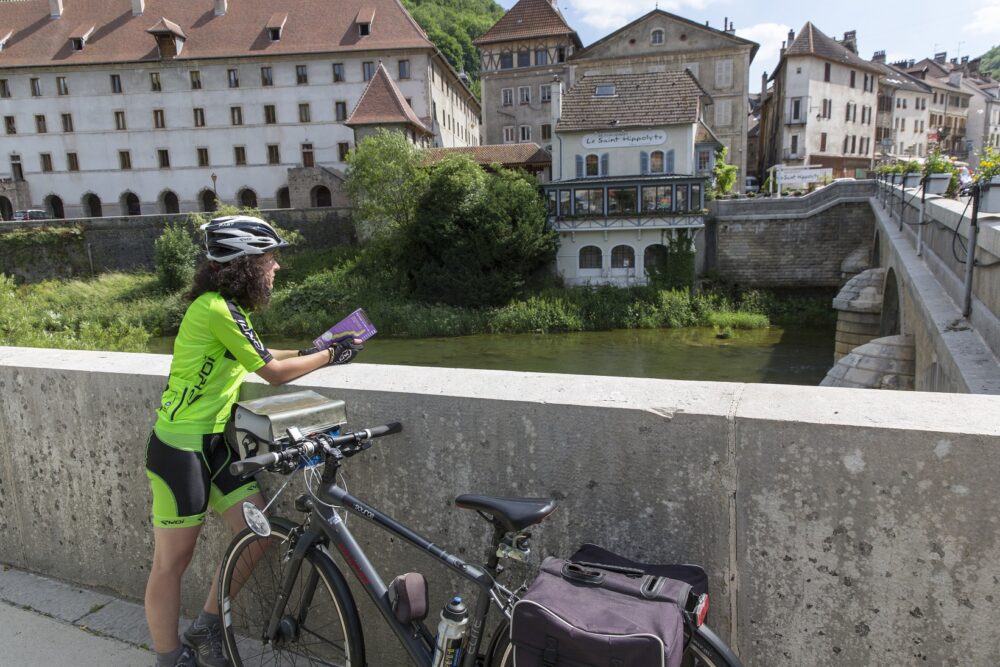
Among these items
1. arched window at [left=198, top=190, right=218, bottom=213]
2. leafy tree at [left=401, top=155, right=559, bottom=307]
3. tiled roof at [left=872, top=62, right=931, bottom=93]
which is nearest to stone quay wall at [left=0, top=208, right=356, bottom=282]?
arched window at [left=198, top=190, right=218, bottom=213]

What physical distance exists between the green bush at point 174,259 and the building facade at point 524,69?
22356 millimetres

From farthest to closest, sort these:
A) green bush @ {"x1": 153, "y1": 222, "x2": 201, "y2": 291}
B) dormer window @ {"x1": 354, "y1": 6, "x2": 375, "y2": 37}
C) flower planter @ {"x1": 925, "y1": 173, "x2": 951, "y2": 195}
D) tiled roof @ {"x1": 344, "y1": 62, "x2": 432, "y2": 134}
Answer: dormer window @ {"x1": 354, "y1": 6, "x2": 375, "y2": 37} < tiled roof @ {"x1": 344, "y1": 62, "x2": 432, "y2": 134} < green bush @ {"x1": 153, "y1": 222, "x2": 201, "y2": 291} < flower planter @ {"x1": 925, "y1": 173, "x2": 951, "y2": 195}

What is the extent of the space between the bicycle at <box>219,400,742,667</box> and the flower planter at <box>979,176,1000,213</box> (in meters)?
4.86

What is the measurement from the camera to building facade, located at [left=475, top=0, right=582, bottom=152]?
164 feet

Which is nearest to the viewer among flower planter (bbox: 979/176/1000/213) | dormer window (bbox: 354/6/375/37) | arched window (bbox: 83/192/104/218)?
flower planter (bbox: 979/176/1000/213)

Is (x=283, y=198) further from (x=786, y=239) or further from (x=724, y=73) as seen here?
(x=786, y=239)

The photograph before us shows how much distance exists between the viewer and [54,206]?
49406 millimetres

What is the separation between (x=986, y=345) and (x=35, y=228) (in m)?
47.9

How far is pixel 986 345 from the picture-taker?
17.9ft

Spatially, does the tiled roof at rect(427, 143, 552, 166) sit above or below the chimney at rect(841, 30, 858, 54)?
below

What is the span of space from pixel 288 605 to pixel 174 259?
39363 millimetres

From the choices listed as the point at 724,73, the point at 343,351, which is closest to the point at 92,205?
the point at 724,73

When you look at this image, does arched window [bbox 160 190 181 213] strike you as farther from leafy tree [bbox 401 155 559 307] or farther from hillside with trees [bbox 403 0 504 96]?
hillside with trees [bbox 403 0 504 96]

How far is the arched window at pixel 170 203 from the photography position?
159ft
